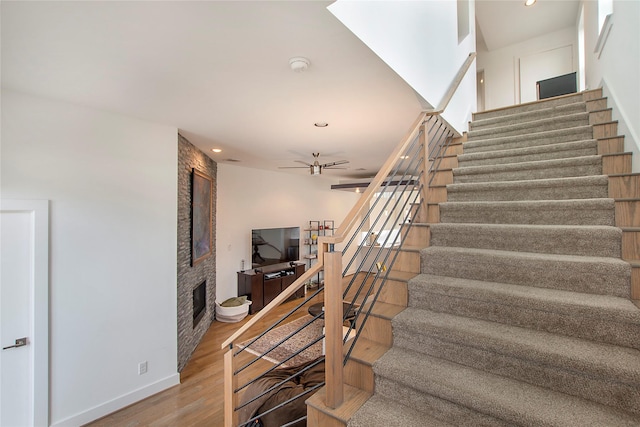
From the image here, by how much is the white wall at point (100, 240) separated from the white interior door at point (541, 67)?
21.6ft

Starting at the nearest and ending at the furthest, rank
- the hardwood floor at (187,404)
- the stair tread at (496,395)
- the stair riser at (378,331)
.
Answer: the stair tread at (496,395), the stair riser at (378,331), the hardwood floor at (187,404)

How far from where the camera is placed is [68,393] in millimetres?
2350

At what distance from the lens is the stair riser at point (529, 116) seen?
2.93 metres

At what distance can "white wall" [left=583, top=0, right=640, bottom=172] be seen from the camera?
74.9 inches

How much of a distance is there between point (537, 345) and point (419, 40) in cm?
226

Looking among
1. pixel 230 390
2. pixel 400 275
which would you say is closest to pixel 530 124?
pixel 400 275

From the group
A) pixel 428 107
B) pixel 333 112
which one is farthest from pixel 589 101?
pixel 333 112

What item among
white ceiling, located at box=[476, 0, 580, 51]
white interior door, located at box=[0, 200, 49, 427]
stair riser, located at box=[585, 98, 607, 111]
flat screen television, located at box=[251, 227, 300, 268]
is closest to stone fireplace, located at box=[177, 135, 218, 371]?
white interior door, located at box=[0, 200, 49, 427]

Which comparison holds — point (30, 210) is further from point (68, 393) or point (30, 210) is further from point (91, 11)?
point (91, 11)

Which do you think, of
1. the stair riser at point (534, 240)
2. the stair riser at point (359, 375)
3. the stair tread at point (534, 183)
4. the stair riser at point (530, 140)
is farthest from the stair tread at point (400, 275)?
the stair riser at point (530, 140)

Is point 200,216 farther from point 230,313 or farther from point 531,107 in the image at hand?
point 531,107

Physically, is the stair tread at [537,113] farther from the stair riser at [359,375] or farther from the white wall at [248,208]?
the white wall at [248,208]

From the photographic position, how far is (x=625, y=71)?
7.07 ft

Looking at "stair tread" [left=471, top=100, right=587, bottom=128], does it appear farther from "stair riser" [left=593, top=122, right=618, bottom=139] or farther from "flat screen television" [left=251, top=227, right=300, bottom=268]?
"flat screen television" [left=251, top=227, right=300, bottom=268]
